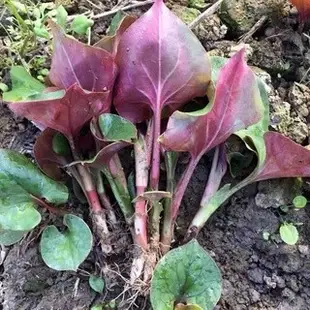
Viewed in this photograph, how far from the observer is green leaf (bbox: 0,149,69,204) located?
3.84ft

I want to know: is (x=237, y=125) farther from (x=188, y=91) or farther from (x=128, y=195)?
(x=128, y=195)

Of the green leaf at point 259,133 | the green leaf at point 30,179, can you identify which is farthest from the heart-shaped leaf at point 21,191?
the green leaf at point 259,133

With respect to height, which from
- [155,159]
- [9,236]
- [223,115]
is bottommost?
[9,236]

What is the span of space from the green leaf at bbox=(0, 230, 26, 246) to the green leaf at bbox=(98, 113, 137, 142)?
0.26m

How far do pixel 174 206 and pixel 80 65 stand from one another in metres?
0.34

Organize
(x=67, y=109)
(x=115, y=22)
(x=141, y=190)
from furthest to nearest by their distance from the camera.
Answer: (x=115, y=22), (x=141, y=190), (x=67, y=109)

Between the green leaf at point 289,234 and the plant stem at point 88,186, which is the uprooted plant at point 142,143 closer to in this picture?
the plant stem at point 88,186

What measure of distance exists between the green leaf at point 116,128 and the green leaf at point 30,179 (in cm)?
15

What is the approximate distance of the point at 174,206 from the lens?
120cm

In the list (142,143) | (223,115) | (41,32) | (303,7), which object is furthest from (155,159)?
(303,7)

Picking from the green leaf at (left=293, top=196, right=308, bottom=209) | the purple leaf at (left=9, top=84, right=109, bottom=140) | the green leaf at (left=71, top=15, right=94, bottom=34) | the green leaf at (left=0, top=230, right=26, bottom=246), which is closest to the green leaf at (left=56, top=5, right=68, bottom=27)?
the green leaf at (left=71, top=15, right=94, bottom=34)

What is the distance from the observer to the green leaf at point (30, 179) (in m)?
1.17

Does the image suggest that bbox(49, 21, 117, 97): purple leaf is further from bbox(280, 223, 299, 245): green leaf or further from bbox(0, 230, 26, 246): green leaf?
bbox(280, 223, 299, 245): green leaf

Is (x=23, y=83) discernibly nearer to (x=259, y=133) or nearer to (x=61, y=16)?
(x=61, y=16)
